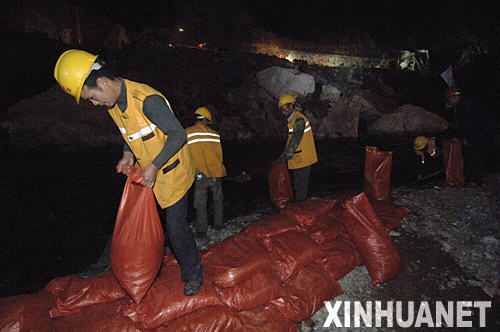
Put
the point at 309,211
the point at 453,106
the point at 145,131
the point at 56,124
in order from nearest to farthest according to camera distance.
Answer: the point at 145,131, the point at 309,211, the point at 453,106, the point at 56,124

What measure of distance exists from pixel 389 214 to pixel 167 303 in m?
2.76

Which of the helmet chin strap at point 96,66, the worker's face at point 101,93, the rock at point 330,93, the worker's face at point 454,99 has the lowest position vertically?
the worker's face at point 101,93

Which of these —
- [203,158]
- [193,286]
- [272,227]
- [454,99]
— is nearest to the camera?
[193,286]

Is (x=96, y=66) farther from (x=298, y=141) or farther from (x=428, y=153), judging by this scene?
(x=428, y=153)

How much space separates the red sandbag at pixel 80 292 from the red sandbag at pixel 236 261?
2.26 feet

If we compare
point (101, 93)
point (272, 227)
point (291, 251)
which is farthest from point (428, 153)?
point (101, 93)

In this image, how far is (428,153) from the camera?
14.6 ft

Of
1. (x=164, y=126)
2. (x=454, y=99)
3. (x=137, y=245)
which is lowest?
(x=137, y=245)

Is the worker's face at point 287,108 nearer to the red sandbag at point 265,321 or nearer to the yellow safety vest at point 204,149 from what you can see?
the yellow safety vest at point 204,149

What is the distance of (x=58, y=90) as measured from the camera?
11.4 meters

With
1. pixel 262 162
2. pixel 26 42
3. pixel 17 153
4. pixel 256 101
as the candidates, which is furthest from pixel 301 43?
pixel 17 153

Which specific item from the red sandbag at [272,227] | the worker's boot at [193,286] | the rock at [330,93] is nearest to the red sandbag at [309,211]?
the red sandbag at [272,227]

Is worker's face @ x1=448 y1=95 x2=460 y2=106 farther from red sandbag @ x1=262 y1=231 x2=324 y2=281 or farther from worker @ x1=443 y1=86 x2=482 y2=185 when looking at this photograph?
red sandbag @ x1=262 y1=231 x2=324 y2=281

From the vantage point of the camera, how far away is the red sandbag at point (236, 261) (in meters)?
1.77
